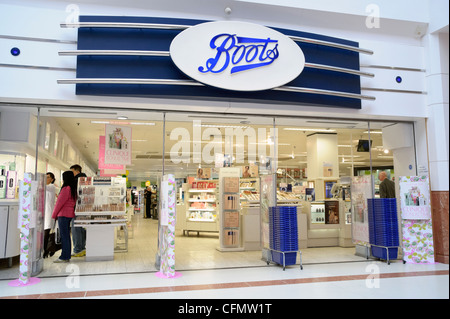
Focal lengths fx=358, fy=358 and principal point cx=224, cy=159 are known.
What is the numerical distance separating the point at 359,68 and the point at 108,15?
443 cm

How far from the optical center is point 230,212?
27.3ft

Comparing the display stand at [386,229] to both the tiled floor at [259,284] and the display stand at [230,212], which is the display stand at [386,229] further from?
the display stand at [230,212]

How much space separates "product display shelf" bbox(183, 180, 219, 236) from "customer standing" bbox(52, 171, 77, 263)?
4.71 m

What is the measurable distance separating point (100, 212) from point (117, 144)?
133cm

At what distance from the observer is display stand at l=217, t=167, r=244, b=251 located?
8.02 meters

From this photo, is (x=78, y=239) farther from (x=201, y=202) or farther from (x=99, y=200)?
(x=201, y=202)

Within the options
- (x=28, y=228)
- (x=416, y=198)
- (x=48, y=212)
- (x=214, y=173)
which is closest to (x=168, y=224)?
(x=28, y=228)

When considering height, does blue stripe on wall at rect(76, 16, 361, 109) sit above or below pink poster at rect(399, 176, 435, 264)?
above

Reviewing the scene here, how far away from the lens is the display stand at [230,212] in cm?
802

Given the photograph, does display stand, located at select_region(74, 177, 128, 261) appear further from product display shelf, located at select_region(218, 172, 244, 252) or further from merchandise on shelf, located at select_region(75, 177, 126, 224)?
product display shelf, located at select_region(218, 172, 244, 252)

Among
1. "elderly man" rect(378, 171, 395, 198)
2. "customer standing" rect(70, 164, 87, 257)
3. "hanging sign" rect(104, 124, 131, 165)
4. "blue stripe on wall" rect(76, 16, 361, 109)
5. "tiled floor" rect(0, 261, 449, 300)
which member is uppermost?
"blue stripe on wall" rect(76, 16, 361, 109)

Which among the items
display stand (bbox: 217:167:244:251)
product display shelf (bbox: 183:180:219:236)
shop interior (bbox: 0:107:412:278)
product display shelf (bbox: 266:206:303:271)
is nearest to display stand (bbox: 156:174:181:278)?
shop interior (bbox: 0:107:412:278)

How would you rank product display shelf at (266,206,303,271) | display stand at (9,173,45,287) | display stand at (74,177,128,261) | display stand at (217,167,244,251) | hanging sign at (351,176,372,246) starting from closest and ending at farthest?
display stand at (9,173,45,287), product display shelf at (266,206,303,271), display stand at (74,177,128,261), hanging sign at (351,176,372,246), display stand at (217,167,244,251)

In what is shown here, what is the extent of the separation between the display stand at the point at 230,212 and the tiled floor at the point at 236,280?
950 millimetres
